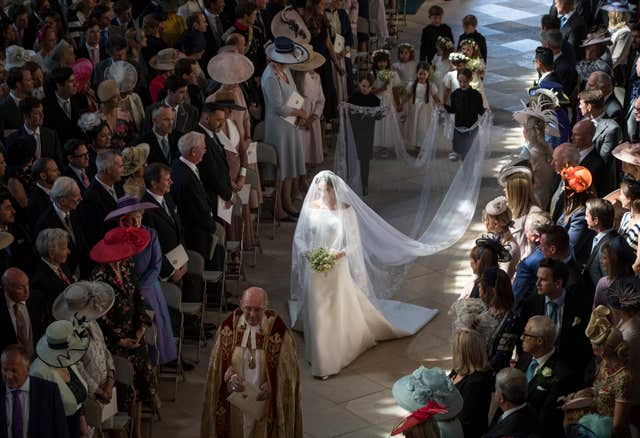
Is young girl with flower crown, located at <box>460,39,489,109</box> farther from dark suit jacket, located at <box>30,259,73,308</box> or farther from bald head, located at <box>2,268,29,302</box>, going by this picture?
bald head, located at <box>2,268,29,302</box>

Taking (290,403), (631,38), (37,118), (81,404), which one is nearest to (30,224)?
(37,118)

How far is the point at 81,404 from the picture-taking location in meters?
7.96

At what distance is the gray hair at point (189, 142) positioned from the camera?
1037 cm

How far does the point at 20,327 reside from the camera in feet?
27.4

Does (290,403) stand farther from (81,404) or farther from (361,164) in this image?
(361,164)

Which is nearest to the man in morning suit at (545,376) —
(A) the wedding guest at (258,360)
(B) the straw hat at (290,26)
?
(A) the wedding guest at (258,360)

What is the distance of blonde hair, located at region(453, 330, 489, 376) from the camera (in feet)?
25.4

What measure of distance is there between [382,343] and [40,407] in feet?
13.1

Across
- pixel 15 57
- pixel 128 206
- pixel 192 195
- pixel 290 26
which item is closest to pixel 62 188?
pixel 128 206

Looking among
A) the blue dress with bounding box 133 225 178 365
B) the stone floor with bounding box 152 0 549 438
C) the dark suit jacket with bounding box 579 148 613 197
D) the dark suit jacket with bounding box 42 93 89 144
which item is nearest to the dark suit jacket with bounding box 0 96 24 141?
the dark suit jacket with bounding box 42 93 89 144

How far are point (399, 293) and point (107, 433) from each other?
12.1 ft

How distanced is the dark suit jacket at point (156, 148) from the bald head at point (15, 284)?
107 inches

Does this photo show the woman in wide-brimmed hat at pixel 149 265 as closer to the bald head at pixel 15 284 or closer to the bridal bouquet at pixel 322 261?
the bald head at pixel 15 284

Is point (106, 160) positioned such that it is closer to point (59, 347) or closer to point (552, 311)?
point (59, 347)
